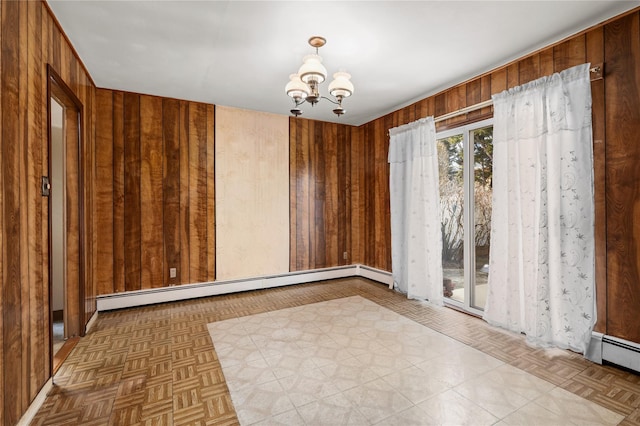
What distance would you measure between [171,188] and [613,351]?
4.75 metres

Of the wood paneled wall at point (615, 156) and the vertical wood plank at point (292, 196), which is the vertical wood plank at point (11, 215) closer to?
the vertical wood plank at point (292, 196)

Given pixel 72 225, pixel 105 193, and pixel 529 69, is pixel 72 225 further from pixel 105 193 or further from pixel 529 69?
pixel 529 69

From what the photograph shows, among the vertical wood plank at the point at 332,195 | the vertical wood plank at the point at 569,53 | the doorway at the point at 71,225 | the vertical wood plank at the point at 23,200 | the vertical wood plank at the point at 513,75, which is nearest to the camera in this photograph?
the vertical wood plank at the point at 23,200

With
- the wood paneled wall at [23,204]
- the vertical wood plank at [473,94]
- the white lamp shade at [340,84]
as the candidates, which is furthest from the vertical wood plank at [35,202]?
the vertical wood plank at [473,94]

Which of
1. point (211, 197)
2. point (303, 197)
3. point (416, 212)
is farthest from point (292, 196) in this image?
point (416, 212)

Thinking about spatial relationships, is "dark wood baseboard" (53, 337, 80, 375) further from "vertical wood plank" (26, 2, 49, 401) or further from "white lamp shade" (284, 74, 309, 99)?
"white lamp shade" (284, 74, 309, 99)

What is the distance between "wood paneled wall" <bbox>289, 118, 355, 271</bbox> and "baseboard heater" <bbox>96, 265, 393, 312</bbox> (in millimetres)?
147

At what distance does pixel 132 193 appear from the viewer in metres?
3.88

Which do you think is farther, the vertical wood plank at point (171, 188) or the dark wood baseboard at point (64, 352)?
the vertical wood plank at point (171, 188)

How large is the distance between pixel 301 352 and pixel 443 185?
2717mm

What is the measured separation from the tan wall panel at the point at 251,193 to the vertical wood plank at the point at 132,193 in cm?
96

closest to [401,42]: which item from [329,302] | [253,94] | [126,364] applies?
[253,94]

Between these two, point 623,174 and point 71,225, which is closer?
point 623,174

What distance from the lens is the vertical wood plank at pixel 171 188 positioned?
4055 millimetres
